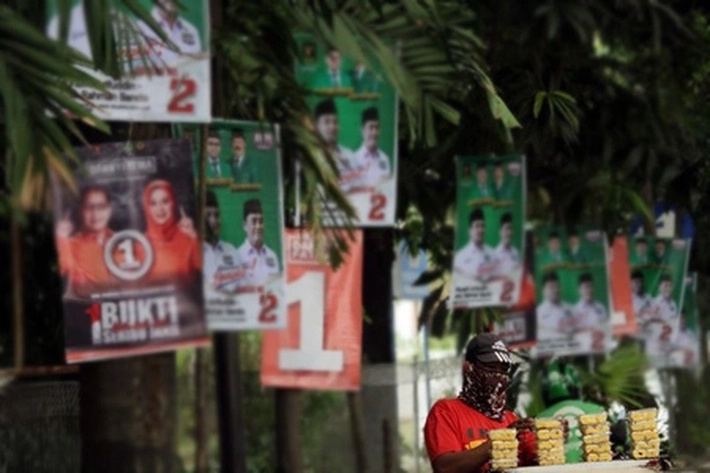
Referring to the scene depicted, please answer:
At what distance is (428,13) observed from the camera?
16141 millimetres

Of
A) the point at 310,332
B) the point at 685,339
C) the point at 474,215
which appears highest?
the point at 474,215

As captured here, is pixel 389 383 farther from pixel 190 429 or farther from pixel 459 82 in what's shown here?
pixel 190 429

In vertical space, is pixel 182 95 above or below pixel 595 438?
above

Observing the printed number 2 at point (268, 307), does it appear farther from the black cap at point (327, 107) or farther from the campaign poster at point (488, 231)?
the campaign poster at point (488, 231)

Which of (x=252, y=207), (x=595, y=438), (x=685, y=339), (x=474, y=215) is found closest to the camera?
(x=595, y=438)

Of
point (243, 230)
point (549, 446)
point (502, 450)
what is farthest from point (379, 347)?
point (502, 450)

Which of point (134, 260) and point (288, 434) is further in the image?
point (288, 434)

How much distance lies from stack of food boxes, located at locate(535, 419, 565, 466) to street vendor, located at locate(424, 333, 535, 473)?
40 cm

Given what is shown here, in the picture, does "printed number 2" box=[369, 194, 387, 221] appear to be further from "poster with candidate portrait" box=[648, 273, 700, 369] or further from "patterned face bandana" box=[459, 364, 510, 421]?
"poster with candidate portrait" box=[648, 273, 700, 369]

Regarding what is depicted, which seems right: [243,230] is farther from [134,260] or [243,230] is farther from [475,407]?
[475,407]

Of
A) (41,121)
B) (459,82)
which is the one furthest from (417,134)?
(41,121)

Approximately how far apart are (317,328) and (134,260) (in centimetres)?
382

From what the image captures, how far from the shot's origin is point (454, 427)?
10836mm

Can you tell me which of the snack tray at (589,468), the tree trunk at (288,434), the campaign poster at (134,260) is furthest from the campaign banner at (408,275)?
the snack tray at (589,468)
